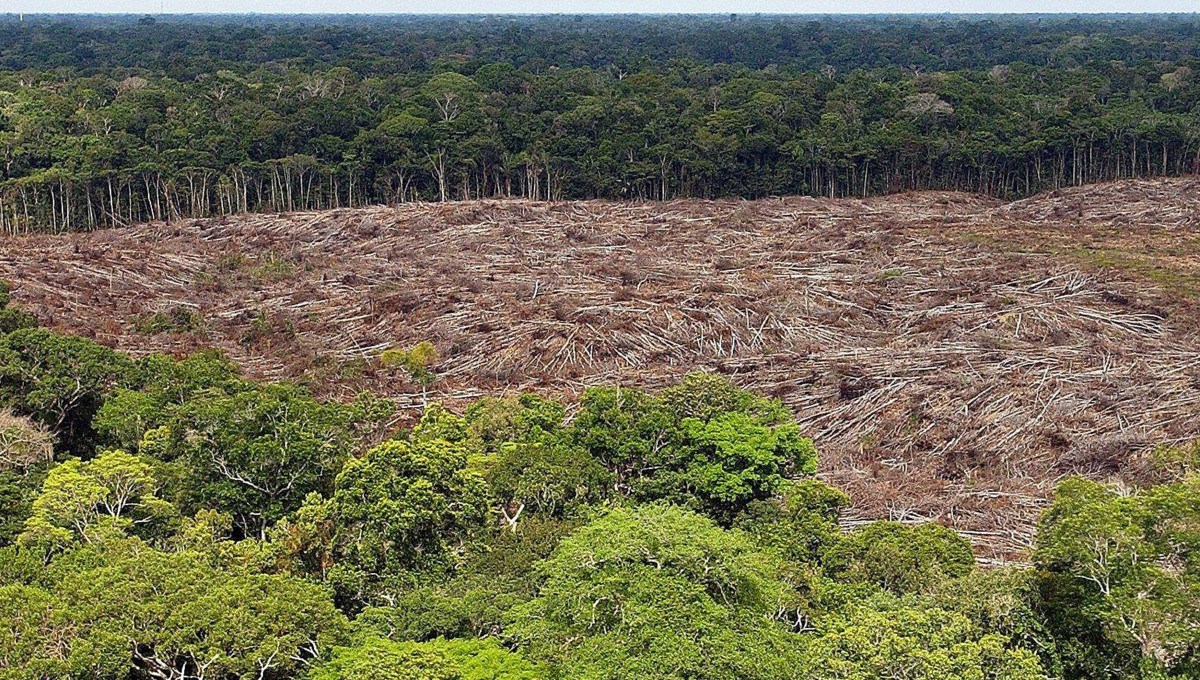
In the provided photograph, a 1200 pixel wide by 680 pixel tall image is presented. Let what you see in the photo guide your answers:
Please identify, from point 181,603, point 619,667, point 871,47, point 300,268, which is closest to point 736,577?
point 619,667

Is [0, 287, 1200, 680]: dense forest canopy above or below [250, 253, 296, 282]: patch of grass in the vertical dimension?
above

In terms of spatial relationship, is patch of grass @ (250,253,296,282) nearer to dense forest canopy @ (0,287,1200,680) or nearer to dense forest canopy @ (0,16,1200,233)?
dense forest canopy @ (0,16,1200,233)

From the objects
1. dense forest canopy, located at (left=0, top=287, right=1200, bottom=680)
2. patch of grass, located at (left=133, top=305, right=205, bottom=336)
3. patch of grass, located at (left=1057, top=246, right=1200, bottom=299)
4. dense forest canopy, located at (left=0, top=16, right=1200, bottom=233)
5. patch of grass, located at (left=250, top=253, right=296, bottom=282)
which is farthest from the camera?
dense forest canopy, located at (left=0, top=16, right=1200, bottom=233)

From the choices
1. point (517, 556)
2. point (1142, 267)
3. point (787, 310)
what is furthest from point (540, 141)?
point (517, 556)

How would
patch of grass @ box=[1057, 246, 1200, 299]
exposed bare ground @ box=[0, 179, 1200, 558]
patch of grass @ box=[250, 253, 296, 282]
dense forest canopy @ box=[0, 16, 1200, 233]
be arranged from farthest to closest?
dense forest canopy @ box=[0, 16, 1200, 233]
patch of grass @ box=[250, 253, 296, 282]
patch of grass @ box=[1057, 246, 1200, 299]
exposed bare ground @ box=[0, 179, 1200, 558]

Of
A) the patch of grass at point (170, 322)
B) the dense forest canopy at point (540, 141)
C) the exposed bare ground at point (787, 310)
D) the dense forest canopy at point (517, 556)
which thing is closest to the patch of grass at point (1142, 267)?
the exposed bare ground at point (787, 310)

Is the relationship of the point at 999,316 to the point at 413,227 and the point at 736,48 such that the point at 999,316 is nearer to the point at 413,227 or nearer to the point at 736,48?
the point at 413,227

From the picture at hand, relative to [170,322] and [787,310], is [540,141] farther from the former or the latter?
[787,310]

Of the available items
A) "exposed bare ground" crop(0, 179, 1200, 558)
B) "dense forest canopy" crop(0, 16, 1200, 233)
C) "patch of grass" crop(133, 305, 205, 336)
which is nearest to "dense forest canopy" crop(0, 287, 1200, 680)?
"exposed bare ground" crop(0, 179, 1200, 558)
